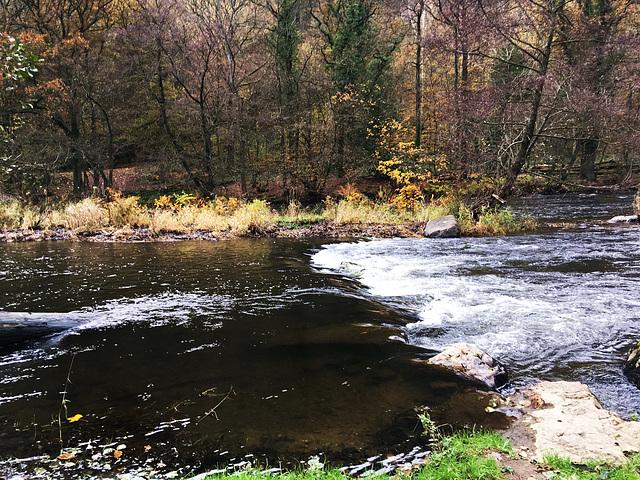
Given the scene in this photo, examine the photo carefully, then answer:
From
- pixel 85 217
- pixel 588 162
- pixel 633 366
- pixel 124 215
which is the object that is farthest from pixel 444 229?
pixel 588 162

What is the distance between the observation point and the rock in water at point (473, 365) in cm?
393

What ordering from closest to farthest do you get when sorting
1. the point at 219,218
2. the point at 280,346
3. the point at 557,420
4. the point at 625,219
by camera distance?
the point at 557,420 → the point at 280,346 → the point at 625,219 → the point at 219,218

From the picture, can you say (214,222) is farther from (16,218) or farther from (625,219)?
(625,219)

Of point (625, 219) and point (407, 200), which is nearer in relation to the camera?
point (625, 219)

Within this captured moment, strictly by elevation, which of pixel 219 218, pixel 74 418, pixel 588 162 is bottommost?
pixel 74 418

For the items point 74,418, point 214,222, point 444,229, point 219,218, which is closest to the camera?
point 74,418

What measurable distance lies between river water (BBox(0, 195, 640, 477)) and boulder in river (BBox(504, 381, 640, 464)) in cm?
30

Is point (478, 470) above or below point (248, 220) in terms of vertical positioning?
below

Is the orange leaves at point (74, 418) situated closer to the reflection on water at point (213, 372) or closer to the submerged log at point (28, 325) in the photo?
the reflection on water at point (213, 372)

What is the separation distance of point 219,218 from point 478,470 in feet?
42.1

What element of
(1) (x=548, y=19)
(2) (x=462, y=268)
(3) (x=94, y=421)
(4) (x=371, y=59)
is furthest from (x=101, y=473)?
(4) (x=371, y=59)

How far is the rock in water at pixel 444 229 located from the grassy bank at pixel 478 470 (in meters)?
10.3

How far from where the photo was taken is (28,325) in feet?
16.0

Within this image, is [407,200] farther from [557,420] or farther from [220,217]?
[557,420]
